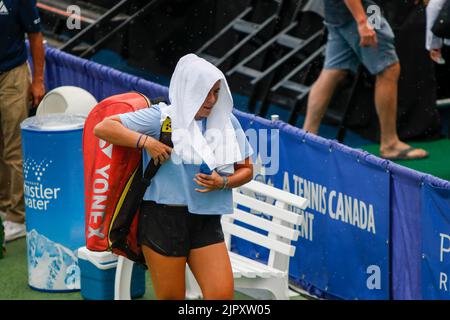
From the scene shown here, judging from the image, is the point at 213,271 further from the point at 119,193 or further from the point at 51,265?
the point at 51,265

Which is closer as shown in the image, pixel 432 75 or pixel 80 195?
pixel 80 195

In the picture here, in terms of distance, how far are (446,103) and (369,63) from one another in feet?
4.83

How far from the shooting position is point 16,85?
873 cm

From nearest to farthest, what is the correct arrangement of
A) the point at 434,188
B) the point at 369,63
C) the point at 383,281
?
the point at 434,188 → the point at 383,281 → the point at 369,63

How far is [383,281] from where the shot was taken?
24.0 ft

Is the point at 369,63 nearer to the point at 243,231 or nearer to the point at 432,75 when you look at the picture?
the point at 432,75

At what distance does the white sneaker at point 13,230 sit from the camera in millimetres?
8828

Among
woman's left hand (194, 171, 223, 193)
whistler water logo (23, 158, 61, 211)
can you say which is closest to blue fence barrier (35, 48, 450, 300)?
whistler water logo (23, 158, 61, 211)

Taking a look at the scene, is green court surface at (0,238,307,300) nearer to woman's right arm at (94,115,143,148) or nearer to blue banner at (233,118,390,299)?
blue banner at (233,118,390,299)

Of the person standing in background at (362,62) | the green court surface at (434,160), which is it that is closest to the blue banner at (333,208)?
the person standing in background at (362,62)

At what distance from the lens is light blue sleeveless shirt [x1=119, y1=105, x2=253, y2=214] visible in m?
5.94

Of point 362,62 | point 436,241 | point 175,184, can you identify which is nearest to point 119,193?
point 175,184

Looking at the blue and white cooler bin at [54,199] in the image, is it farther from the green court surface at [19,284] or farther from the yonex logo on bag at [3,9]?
the yonex logo on bag at [3,9]

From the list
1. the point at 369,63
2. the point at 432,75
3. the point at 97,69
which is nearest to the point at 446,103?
the point at 432,75
